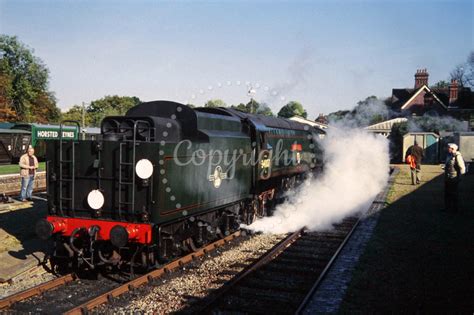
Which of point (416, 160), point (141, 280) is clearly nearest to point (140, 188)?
point (141, 280)

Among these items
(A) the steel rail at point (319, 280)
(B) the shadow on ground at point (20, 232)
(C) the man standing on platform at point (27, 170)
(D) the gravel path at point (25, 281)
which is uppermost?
(C) the man standing on platform at point (27, 170)

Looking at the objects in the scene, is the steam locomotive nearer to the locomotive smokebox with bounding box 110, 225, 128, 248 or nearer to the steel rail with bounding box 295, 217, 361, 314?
the locomotive smokebox with bounding box 110, 225, 128, 248

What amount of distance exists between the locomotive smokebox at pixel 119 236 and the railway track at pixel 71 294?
0.67 m

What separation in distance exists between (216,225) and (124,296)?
3285mm

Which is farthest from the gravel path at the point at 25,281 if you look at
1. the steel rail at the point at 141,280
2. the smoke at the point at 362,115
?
the smoke at the point at 362,115

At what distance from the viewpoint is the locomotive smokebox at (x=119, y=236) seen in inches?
269

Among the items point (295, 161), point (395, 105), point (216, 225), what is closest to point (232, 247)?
point (216, 225)

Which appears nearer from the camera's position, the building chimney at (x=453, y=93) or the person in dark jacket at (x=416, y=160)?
the person in dark jacket at (x=416, y=160)

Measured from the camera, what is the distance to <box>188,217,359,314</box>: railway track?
6.37 m

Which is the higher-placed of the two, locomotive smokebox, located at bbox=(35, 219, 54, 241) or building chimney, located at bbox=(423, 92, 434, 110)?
building chimney, located at bbox=(423, 92, 434, 110)

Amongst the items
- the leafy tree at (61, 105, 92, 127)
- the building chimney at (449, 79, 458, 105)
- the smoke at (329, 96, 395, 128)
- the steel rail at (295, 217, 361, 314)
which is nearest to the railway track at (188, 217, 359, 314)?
the steel rail at (295, 217, 361, 314)

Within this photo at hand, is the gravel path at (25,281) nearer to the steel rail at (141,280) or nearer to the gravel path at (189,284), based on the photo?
the steel rail at (141,280)

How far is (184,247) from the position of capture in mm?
8977

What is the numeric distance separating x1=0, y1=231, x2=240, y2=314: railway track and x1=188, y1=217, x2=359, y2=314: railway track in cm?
126
